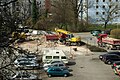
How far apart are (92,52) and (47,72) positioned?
14.0 meters

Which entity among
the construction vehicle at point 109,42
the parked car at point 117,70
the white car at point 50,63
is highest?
the construction vehicle at point 109,42

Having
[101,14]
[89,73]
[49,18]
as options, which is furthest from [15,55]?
[101,14]

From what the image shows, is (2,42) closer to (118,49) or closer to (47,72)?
(47,72)

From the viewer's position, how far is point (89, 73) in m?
26.4

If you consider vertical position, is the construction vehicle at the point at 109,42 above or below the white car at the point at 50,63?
above

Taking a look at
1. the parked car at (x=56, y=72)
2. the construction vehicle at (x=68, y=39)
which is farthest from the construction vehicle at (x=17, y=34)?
the construction vehicle at (x=68, y=39)

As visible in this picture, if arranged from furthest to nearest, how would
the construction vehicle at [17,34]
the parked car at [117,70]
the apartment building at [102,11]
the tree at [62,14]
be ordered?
the apartment building at [102,11] → the tree at [62,14] → the parked car at [117,70] → the construction vehicle at [17,34]

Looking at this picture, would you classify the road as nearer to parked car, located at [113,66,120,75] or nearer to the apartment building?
parked car, located at [113,66,120,75]

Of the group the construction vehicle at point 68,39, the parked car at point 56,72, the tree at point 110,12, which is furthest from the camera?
the tree at point 110,12

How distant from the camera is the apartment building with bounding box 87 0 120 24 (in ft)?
234

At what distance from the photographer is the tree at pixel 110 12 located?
231 feet

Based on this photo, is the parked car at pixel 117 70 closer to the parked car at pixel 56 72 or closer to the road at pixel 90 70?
the road at pixel 90 70

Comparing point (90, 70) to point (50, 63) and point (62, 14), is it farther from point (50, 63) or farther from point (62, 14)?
point (62, 14)

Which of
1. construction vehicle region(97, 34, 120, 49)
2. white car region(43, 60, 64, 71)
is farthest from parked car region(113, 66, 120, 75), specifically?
construction vehicle region(97, 34, 120, 49)
